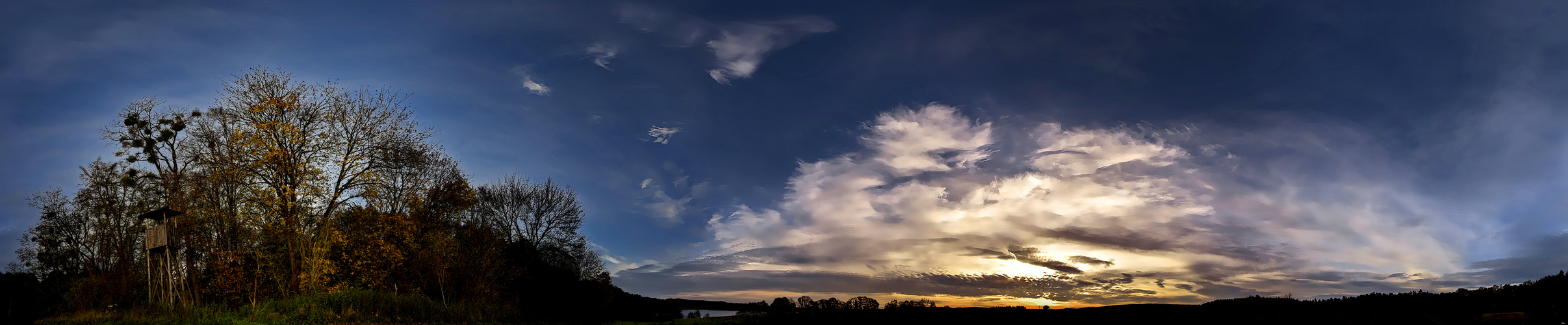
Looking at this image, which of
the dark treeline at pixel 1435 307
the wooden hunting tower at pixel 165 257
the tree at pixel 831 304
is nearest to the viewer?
the dark treeline at pixel 1435 307

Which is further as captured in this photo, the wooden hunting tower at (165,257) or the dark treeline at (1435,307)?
the wooden hunting tower at (165,257)

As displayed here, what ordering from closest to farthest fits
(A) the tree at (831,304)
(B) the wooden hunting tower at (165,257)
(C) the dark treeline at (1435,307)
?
1. (C) the dark treeline at (1435,307)
2. (B) the wooden hunting tower at (165,257)
3. (A) the tree at (831,304)

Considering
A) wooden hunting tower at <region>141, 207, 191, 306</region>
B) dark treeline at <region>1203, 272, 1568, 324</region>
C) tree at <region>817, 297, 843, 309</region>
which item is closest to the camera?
dark treeline at <region>1203, 272, 1568, 324</region>

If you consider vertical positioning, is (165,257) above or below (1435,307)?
above

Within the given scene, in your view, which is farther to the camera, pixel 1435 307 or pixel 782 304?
pixel 782 304

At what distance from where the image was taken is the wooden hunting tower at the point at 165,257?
27250mm

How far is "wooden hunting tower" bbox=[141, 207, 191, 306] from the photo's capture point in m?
27.2

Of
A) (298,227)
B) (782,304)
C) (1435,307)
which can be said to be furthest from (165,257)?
(1435,307)

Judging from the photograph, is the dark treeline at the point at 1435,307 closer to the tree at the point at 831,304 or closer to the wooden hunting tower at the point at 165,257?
the tree at the point at 831,304

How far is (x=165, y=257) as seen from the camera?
90.4 feet

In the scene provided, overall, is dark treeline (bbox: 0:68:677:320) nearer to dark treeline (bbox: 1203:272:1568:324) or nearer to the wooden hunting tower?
the wooden hunting tower

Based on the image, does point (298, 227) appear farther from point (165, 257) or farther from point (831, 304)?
point (831, 304)

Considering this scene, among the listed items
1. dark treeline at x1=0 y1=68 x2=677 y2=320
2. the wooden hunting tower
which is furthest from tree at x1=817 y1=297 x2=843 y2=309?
the wooden hunting tower

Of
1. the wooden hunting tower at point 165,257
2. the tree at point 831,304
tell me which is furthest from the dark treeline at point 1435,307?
the wooden hunting tower at point 165,257
